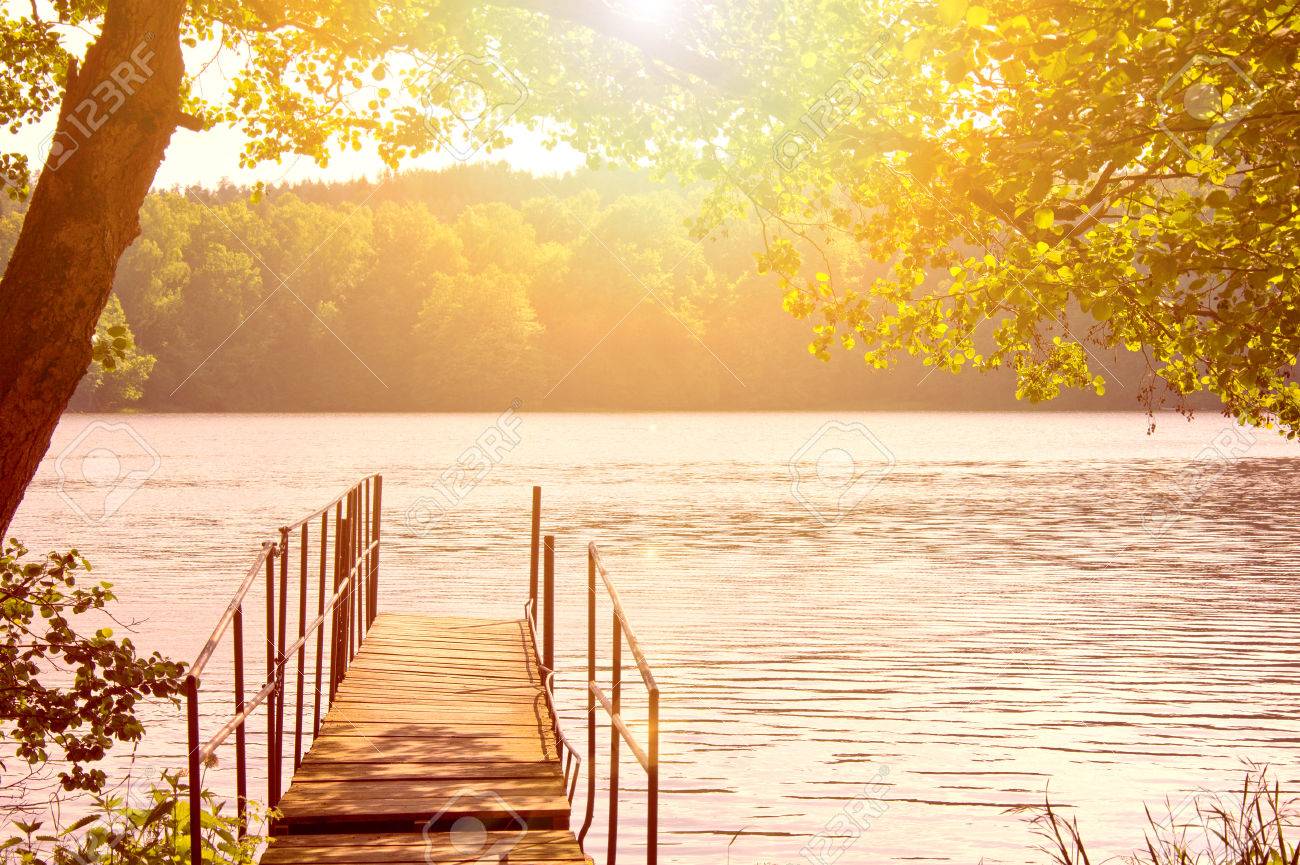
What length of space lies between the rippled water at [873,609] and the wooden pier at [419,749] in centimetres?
191

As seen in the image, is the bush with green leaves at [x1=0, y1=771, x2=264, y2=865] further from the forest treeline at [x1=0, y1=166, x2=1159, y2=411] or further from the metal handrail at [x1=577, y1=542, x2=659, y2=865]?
the forest treeline at [x1=0, y1=166, x2=1159, y2=411]

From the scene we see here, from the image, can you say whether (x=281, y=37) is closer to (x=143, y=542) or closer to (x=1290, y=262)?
(x=1290, y=262)

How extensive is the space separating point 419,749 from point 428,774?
0.69 metres

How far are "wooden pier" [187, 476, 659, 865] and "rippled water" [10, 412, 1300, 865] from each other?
1.91m

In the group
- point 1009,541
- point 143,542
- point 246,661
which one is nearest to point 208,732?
point 246,661

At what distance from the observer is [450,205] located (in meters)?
182

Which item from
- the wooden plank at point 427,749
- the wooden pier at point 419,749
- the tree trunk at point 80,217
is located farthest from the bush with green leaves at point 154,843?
the wooden plank at point 427,749

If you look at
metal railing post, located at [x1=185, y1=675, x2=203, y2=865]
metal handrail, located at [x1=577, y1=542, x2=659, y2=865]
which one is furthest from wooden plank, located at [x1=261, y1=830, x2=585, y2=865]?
metal railing post, located at [x1=185, y1=675, x2=203, y2=865]

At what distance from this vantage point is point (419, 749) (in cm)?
976

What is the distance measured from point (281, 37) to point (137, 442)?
81902 mm

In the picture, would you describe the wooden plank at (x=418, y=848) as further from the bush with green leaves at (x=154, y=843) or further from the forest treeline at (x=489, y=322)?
the forest treeline at (x=489, y=322)

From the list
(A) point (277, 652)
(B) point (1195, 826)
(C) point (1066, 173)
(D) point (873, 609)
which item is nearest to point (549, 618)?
(A) point (277, 652)

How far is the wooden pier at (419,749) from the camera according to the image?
761cm

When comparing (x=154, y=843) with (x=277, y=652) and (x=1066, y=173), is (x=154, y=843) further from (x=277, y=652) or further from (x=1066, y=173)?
(x=1066, y=173)
